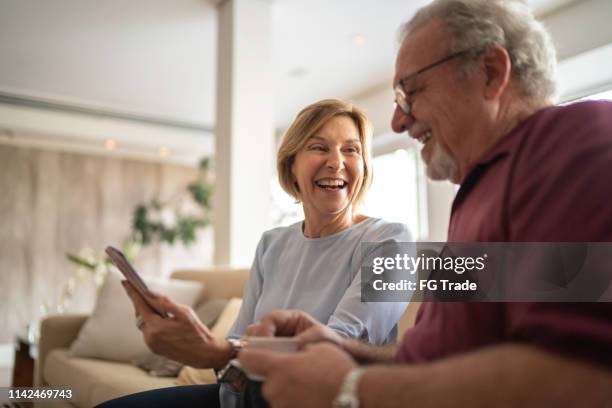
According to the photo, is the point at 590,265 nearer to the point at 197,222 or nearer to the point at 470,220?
the point at 470,220

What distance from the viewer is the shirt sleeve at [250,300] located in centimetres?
136

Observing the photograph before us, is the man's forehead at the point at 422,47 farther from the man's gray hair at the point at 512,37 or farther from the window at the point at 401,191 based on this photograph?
the window at the point at 401,191

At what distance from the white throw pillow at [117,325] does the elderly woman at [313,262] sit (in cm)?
115

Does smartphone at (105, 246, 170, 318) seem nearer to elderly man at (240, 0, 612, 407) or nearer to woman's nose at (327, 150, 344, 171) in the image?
elderly man at (240, 0, 612, 407)

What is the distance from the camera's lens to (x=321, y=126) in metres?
1.41

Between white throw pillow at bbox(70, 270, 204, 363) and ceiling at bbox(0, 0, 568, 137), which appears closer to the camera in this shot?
white throw pillow at bbox(70, 270, 204, 363)

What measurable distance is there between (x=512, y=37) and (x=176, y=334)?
2.65 feet

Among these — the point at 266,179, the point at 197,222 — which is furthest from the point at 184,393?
the point at 197,222

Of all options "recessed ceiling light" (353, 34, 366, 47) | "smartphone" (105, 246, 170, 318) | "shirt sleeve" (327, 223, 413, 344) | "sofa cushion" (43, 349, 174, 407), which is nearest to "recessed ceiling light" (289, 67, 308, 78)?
"recessed ceiling light" (353, 34, 366, 47)

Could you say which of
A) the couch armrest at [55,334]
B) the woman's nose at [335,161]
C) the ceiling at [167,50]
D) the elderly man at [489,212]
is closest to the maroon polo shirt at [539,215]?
the elderly man at [489,212]

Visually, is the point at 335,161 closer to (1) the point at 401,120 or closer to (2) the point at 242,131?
(1) the point at 401,120

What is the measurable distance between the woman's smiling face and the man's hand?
70 centimetres

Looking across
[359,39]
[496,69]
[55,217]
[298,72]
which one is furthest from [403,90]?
[55,217]

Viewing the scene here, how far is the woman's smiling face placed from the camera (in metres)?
1.39
